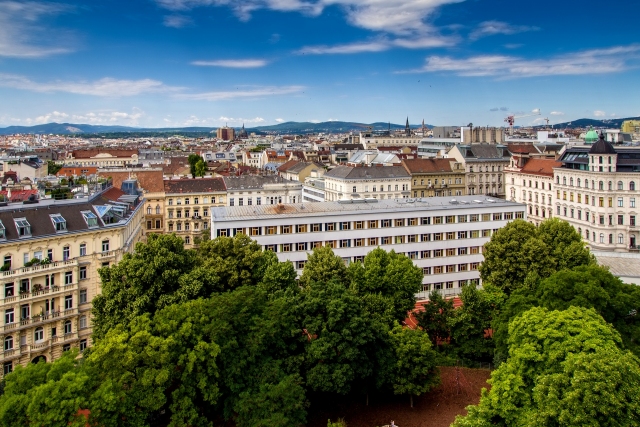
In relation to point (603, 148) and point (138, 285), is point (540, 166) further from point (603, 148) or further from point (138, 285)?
point (138, 285)

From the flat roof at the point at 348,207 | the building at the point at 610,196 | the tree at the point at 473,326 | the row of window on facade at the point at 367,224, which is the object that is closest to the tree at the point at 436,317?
the tree at the point at 473,326

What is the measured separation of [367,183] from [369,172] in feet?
8.31

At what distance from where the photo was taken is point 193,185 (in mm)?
106688

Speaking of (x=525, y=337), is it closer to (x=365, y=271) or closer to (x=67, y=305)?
(x=365, y=271)

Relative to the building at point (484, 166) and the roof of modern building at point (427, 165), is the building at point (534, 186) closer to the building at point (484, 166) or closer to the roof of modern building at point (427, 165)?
the building at point (484, 166)

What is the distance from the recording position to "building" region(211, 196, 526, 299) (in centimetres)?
6725

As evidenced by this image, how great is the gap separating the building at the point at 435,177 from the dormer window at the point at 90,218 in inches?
2803

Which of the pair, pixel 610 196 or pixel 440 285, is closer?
pixel 440 285

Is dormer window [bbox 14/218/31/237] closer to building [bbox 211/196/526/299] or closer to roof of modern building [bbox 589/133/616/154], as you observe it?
building [bbox 211/196/526/299]

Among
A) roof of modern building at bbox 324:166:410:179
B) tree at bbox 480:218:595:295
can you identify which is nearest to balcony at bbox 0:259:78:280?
tree at bbox 480:218:595:295

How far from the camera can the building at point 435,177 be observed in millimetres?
118875

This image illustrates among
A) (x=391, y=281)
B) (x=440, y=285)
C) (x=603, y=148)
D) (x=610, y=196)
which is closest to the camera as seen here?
(x=391, y=281)

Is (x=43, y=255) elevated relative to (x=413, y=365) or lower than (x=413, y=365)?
elevated

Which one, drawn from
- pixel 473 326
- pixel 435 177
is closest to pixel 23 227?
pixel 473 326
